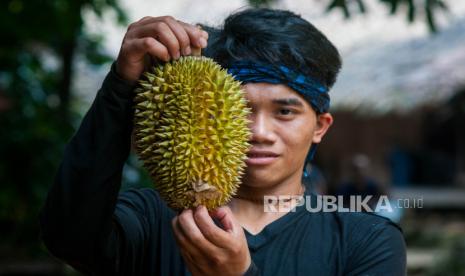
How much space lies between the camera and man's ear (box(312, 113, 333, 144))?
2.22 meters

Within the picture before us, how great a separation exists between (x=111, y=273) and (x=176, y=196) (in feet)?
1.14

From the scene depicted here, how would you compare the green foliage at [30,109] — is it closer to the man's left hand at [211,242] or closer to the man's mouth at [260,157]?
the man's mouth at [260,157]

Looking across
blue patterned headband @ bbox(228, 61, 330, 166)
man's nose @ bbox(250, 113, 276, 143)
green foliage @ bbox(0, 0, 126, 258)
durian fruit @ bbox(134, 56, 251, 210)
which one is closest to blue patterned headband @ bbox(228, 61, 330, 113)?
blue patterned headband @ bbox(228, 61, 330, 166)

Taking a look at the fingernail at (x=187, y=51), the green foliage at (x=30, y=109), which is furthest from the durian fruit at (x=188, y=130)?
the green foliage at (x=30, y=109)

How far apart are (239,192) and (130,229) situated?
340mm

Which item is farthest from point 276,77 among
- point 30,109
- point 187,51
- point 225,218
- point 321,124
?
point 30,109

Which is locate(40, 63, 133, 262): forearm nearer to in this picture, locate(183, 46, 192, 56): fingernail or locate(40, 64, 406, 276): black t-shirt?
locate(40, 64, 406, 276): black t-shirt

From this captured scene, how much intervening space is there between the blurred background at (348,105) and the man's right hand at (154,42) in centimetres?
60

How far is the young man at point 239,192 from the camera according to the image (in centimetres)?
169

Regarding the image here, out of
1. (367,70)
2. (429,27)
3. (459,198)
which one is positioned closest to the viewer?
(429,27)

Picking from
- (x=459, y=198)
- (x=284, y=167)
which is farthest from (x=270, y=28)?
(x=459, y=198)

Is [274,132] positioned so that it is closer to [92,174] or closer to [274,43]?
[274,43]

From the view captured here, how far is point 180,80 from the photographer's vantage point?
1717 mm

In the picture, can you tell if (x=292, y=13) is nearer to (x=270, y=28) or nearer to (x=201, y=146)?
(x=270, y=28)
